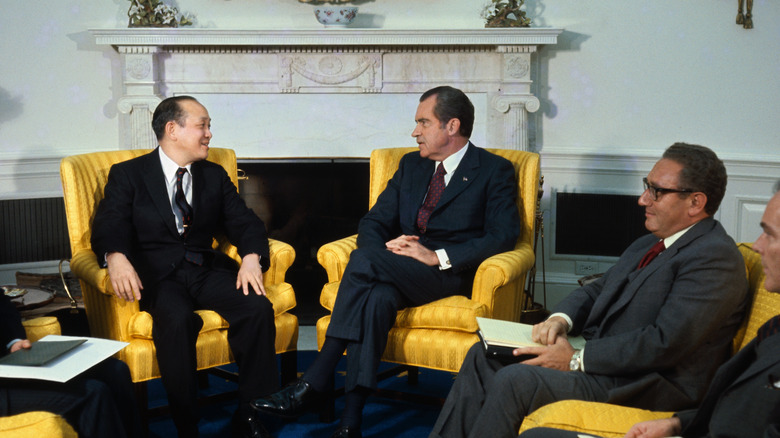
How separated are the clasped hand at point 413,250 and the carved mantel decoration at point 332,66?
5.58 feet

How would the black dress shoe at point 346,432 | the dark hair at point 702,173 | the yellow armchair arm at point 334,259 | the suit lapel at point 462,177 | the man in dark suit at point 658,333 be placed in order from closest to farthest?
the man in dark suit at point 658,333 → the dark hair at point 702,173 → the black dress shoe at point 346,432 → the yellow armchair arm at point 334,259 → the suit lapel at point 462,177

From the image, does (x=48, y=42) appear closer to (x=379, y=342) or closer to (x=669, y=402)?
(x=379, y=342)

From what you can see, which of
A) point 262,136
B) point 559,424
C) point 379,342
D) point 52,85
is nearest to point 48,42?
point 52,85

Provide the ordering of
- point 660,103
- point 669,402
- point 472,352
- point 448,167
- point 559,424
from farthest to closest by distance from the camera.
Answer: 1. point 660,103
2. point 448,167
3. point 472,352
4. point 669,402
5. point 559,424

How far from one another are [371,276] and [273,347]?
46 cm

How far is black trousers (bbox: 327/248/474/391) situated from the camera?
2.75 meters

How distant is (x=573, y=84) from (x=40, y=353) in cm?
351

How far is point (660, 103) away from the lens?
4.57 m

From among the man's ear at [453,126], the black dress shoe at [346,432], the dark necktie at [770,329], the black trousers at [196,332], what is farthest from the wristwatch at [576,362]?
the man's ear at [453,126]

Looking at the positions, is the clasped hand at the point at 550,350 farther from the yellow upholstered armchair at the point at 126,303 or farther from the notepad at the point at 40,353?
the notepad at the point at 40,353

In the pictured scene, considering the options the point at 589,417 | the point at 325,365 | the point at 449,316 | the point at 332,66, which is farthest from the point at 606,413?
the point at 332,66

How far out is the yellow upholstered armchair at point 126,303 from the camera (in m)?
2.76

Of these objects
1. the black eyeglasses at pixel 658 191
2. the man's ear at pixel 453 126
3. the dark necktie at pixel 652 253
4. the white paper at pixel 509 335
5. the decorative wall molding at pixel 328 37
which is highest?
the decorative wall molding at pixel 328 37

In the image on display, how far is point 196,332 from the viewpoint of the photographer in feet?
9.11
